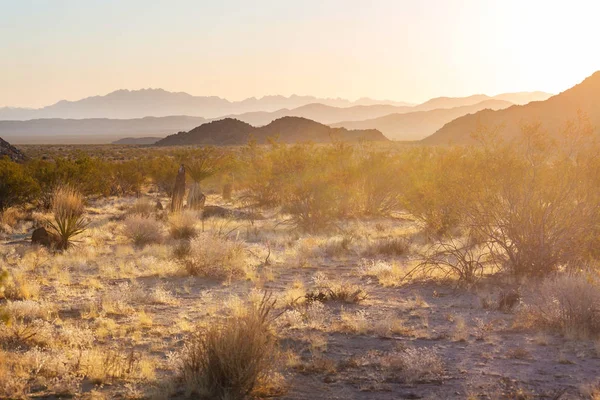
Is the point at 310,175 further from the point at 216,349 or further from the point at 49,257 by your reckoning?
the point at 216,349

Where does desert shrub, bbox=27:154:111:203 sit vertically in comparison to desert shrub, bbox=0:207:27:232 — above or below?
above

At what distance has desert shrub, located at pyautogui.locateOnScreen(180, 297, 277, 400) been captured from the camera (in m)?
5.71

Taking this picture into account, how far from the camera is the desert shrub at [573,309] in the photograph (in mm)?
7645

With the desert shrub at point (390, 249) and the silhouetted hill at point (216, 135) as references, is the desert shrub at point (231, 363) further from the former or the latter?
the silhouetted hill at point (216, 135)

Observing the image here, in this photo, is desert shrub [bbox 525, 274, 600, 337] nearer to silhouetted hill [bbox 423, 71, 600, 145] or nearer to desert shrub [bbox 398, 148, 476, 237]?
desert shrub [bbox 398, 148, 476, 237]

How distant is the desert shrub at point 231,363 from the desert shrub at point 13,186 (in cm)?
1632

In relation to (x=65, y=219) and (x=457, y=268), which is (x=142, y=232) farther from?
(x=457, y=268)

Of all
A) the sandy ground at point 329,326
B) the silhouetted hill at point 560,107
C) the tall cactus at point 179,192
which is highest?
the silhouetted hill at point 560,107

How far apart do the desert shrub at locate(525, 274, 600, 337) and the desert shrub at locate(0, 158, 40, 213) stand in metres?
17.4

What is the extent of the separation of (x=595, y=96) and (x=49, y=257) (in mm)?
81732

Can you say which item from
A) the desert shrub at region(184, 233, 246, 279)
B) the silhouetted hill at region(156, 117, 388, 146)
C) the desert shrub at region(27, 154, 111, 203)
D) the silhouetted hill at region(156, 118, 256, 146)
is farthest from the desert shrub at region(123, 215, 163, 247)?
the silhouetted hill at region(156, 117, 388, 146)

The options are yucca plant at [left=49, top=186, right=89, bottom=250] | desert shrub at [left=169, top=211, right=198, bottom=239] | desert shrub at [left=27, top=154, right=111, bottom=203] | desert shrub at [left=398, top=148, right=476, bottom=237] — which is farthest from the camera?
desert shrub at [left=27, top=154, right=111, bottom=203]

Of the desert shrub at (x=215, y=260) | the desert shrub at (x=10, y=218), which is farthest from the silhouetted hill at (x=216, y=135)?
the desert shrub at (x=215, y=260)

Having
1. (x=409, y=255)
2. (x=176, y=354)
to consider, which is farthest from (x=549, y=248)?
(x=176, y=354)
